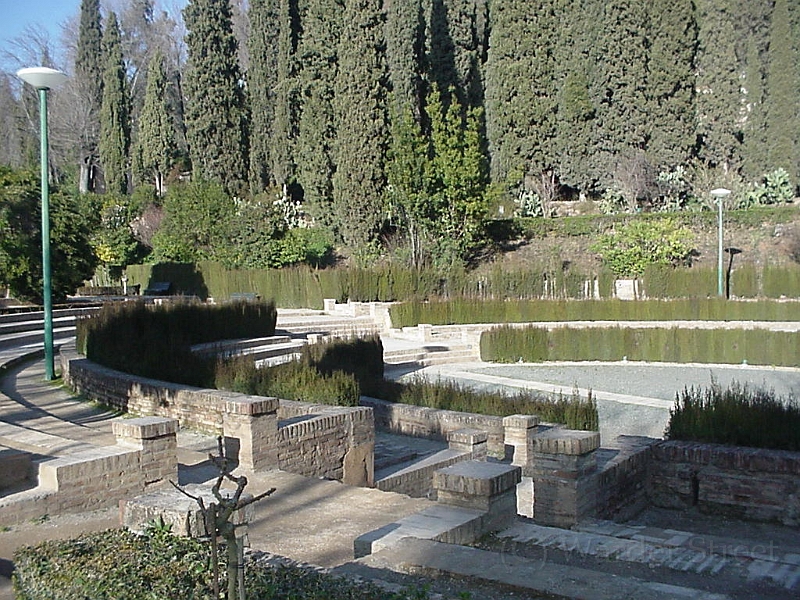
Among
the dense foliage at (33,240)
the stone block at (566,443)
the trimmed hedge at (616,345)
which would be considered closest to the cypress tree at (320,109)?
the dense foliage at (33,240)

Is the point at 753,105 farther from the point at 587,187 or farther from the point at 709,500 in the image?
the point at 709,500

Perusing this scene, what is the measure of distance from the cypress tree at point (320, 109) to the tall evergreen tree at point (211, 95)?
4744 mm

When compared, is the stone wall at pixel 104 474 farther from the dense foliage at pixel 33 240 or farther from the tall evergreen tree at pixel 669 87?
the tall evergreen tree at pixel 669 87

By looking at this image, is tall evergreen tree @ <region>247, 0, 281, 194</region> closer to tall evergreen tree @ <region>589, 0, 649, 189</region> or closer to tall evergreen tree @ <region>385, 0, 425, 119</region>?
tall evergreen tree @ <region>385, 0, 425, 119</region>

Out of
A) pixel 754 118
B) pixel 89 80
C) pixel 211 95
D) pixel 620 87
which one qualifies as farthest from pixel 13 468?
pixel 89 80

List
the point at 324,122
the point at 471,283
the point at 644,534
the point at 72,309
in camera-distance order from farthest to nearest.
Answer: the point at 324,122, the point at 471,283, the point at 72,309, the point at 644,534

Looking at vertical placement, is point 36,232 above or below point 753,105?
below

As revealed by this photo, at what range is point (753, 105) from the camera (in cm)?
3509

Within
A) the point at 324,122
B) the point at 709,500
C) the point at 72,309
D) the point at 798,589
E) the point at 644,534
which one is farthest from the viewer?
the point at 324,122

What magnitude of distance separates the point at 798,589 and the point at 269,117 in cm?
3514

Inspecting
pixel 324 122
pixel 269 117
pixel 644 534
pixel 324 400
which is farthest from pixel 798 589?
pixel 269 117

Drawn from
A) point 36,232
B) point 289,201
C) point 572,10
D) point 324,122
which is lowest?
point 36,232

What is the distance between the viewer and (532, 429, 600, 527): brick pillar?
628cm

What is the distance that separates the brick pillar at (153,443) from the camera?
5941 mm
